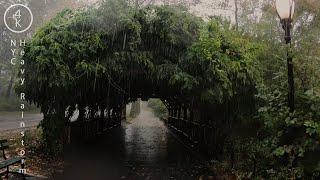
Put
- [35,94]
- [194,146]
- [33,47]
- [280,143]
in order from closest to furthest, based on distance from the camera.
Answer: [280,143]
[33,47]
[35,94]
[194,146]

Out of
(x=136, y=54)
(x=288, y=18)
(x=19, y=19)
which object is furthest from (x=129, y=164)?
(x=288, y=18)

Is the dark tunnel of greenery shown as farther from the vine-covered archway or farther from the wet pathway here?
the wet pathway

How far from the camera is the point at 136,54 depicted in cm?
1220

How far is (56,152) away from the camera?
1333 cm

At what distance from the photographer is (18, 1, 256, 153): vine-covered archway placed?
11906 millimetres

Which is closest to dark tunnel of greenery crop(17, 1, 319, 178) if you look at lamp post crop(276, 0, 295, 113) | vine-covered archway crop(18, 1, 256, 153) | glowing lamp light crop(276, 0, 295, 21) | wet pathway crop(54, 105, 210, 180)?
vine-covered archway crop(18, 1, 256, 153)

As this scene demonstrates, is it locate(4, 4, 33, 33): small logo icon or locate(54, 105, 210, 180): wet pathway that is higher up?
locate(4, 4, 33, 33): small logo icon

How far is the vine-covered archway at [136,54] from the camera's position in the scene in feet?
39.1

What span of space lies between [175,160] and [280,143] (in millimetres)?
6107

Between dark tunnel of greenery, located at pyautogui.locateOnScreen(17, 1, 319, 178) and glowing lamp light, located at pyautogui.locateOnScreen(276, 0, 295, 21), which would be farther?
dark tunnel of greenery, located at pyautogui.locateOnScreen(17, 1, 319, 178)

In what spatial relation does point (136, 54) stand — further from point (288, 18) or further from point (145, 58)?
point (288, 18)

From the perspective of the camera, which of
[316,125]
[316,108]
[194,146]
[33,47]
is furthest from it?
[194,146]

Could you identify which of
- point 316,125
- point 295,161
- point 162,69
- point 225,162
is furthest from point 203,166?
point 316,125

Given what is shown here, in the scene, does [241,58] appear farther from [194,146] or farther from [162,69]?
[194,146]
